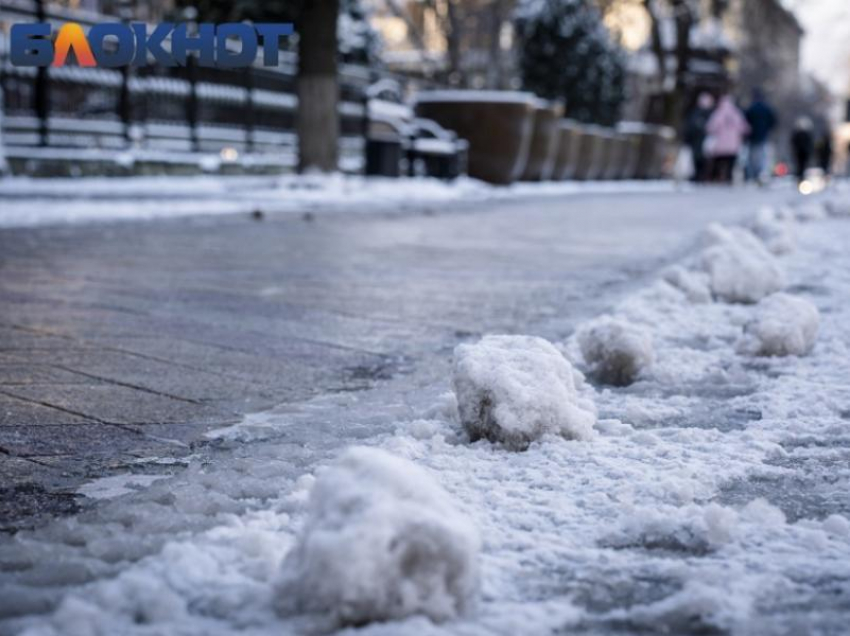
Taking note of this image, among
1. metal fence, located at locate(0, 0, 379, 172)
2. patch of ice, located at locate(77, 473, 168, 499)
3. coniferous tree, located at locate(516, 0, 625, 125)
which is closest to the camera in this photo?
patch of ice, located at locate(77, 473, 168, 499)

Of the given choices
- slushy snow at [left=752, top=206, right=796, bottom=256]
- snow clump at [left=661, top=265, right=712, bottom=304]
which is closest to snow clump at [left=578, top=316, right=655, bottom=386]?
snow clump at [left=661, top=265, right=712, bottom=304]

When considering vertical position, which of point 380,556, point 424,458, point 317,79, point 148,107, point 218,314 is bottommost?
point 218,314

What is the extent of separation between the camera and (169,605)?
1.41 meters

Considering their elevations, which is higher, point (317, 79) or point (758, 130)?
point (317, 79)

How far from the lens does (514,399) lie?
7.22 feet

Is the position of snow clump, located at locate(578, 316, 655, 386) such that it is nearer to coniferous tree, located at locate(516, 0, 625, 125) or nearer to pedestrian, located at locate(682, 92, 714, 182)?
pedestrian, located at locate(682, 92, 714, 182)

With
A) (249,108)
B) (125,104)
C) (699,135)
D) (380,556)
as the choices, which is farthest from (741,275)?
(699,135)

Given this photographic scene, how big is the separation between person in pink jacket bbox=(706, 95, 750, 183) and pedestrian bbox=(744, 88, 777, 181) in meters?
0.52

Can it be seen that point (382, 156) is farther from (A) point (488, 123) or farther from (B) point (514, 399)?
(B) point (514, 399)

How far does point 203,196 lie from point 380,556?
10.8 meters

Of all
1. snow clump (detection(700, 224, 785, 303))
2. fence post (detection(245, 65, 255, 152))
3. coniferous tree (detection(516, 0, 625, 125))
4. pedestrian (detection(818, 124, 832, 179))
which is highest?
coniferous tree (detection(516, 0, 625, 125))

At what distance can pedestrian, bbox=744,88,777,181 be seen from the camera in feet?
80.1

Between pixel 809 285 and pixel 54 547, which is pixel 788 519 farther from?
pixel 809 285

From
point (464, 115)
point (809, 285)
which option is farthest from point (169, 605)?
point (464, 115)
